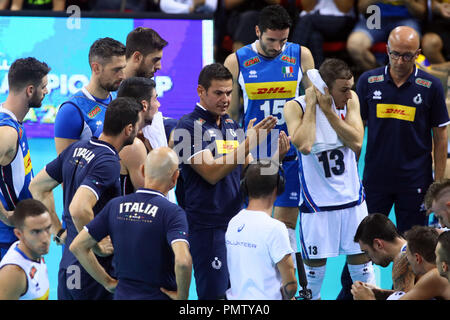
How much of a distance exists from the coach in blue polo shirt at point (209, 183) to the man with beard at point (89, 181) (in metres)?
0.55

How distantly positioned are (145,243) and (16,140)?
1613 millimetres

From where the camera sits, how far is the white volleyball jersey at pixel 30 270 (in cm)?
436

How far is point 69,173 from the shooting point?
16.2 feet

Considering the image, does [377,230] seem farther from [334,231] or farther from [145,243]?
[145,243]

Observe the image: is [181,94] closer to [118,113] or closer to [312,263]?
[312,263]

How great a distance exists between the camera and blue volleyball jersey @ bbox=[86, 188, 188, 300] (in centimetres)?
430

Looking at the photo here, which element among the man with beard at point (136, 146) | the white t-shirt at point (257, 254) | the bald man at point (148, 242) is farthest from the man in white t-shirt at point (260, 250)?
the man with beard at point (136, 146)

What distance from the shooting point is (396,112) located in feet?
22.0

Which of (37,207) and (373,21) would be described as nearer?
(37,207)

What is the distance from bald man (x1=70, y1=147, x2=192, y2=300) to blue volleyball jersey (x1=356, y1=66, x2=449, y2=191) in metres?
2.94

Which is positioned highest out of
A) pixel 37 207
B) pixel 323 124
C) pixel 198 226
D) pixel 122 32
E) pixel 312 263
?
pixel 122 32

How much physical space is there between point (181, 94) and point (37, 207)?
16.6 feet

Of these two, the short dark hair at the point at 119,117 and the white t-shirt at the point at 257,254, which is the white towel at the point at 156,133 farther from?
the white t-shirt at the point at 257,254

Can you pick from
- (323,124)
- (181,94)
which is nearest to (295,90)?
(323,124)
